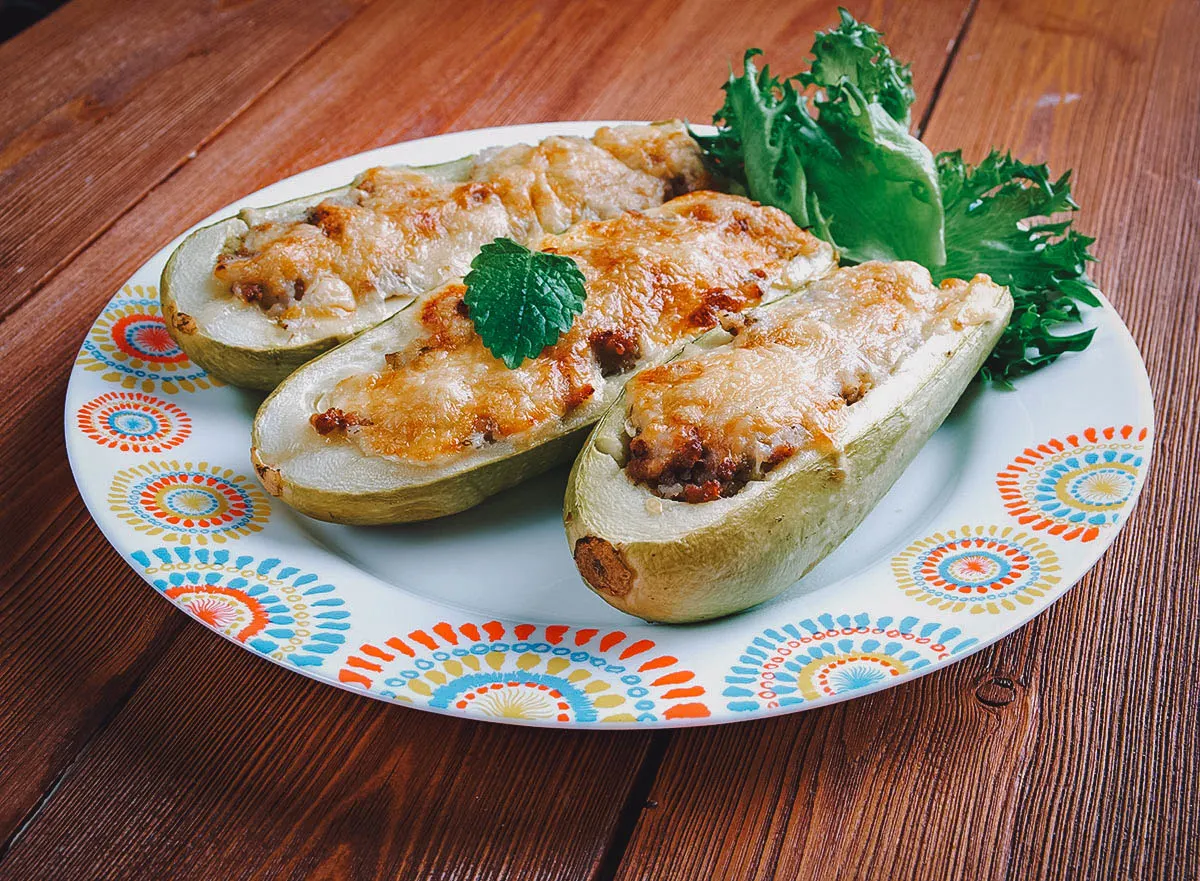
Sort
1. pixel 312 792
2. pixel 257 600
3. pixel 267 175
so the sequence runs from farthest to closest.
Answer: pixel 267 175
pixel 257 600
pixel 312 792

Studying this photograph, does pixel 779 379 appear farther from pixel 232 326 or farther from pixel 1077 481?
pixel 232 326

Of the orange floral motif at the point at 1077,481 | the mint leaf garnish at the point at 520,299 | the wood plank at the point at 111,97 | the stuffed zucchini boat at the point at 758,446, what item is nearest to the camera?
the stuffed zucchini boat at the point at 758,446

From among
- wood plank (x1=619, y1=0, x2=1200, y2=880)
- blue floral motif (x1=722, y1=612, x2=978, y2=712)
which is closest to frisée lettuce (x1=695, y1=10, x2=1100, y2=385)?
wood plank (x1=619, y1=0, x2=1200, y2=880)

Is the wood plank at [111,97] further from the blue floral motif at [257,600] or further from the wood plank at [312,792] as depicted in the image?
the wood plank at [312,792]

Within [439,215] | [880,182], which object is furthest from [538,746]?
[880,182]

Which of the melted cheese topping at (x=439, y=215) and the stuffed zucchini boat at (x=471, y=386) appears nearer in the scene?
the stuffed zucchini boat at (x=471, y=386)

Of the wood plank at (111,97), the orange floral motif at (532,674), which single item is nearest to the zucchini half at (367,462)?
the orange floral motif at (532,674)
